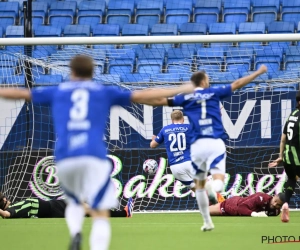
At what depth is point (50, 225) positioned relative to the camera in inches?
446

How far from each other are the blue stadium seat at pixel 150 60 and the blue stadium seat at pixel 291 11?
3.30m

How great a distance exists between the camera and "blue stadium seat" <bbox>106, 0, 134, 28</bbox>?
19328 millimetres

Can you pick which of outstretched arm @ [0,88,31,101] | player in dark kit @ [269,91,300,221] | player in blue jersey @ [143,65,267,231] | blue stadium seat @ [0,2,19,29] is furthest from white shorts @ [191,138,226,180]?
blue stadium seat @ [0,2,19,29]

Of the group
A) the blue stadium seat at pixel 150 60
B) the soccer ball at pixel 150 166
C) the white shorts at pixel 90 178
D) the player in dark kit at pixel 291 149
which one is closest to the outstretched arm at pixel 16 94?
the white shorts at pixel 90 178

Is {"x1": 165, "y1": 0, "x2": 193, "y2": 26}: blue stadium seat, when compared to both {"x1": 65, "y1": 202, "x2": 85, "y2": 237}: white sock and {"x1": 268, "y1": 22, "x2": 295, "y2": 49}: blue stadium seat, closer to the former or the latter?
{"x1": 268, "y1": 22, "x2": 295, "y2": 49}: blue stadium seat

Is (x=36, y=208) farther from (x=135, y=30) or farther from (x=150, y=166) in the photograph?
(x=135, y=30)

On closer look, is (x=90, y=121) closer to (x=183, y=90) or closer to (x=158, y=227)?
(x=183, y=90)

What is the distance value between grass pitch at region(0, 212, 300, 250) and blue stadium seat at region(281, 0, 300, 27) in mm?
7073

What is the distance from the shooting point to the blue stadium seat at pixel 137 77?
14.8 meters

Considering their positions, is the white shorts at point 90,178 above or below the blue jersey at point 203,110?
below

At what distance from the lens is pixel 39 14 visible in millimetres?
19594

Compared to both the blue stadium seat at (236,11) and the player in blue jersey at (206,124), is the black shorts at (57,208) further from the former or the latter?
the blue stadium seat at (236,11)

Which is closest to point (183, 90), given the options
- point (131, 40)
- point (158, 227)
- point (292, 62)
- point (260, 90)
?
point (158, 227)

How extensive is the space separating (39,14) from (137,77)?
17.7ft
